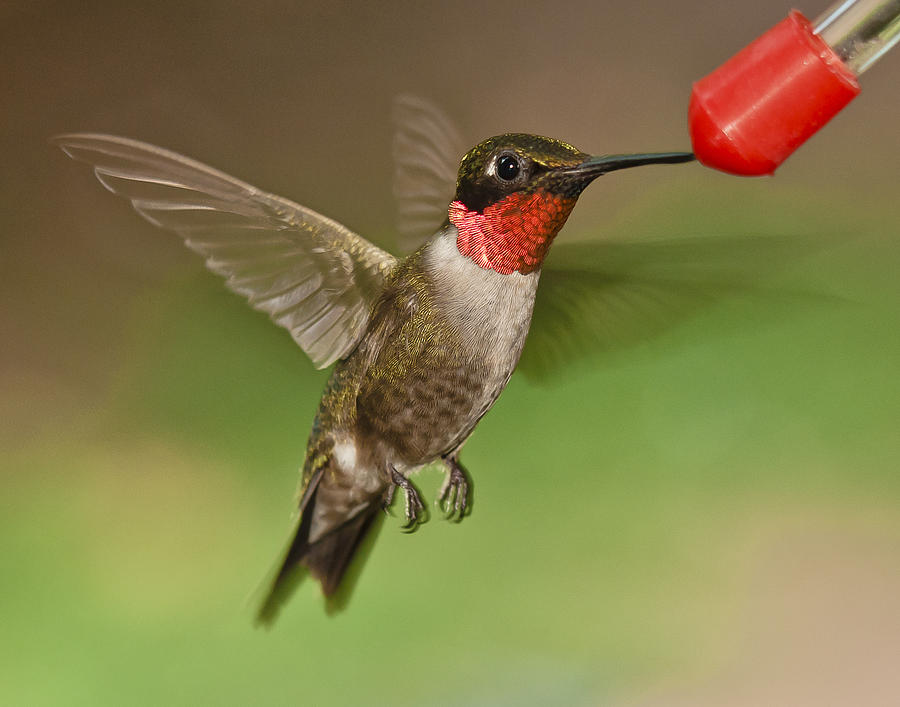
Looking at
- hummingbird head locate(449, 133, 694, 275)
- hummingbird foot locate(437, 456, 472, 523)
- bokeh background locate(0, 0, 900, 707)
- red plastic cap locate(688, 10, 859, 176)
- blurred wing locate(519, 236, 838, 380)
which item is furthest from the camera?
bokeh background locate(0, 0, 900, 707)

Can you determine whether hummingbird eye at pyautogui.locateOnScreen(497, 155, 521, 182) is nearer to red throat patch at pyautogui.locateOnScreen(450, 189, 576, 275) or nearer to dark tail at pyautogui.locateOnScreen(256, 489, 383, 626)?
red throat patch at pyautogui.locateOnScreen(450, 189, 576, 275)

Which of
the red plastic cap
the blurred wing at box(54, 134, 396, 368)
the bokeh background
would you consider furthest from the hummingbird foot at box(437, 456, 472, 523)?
the red plastic cap

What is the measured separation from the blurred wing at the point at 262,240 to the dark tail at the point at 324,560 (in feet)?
0.61

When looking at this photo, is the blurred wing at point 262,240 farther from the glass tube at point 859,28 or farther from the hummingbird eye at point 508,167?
the glass tube at point 859,28

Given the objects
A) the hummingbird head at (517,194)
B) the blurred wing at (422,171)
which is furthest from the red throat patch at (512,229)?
the blurred wing at (422,171)

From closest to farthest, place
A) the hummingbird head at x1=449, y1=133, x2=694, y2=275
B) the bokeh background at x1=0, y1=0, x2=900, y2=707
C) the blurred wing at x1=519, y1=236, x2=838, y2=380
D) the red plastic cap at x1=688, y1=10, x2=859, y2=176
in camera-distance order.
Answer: the red plastic cap at x1=688, y1=10, x2=859, y2=176
the hummingbird head at x1=449, y1=133, x2=694, y2=275
the blurred wing at x1=519, y1=236, x2=838, y2=380
the bokeh background at x1=0, y1=0, x2=900, y2=707

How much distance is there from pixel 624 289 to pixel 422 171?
0.62 ft

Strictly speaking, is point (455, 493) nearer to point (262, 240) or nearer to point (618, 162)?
point (262, 240)

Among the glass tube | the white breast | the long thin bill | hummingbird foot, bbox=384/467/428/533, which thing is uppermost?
the glass tube

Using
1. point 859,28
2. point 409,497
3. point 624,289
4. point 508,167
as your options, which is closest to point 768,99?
point 859,28

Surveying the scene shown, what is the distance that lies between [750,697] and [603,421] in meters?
0.34

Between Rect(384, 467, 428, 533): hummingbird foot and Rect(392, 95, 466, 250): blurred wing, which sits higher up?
Rect(392, 95, 466, 250): blurred wing

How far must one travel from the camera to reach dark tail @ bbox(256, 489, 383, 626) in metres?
0.77

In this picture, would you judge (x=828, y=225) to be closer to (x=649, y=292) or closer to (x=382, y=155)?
(x=649, y=292)
